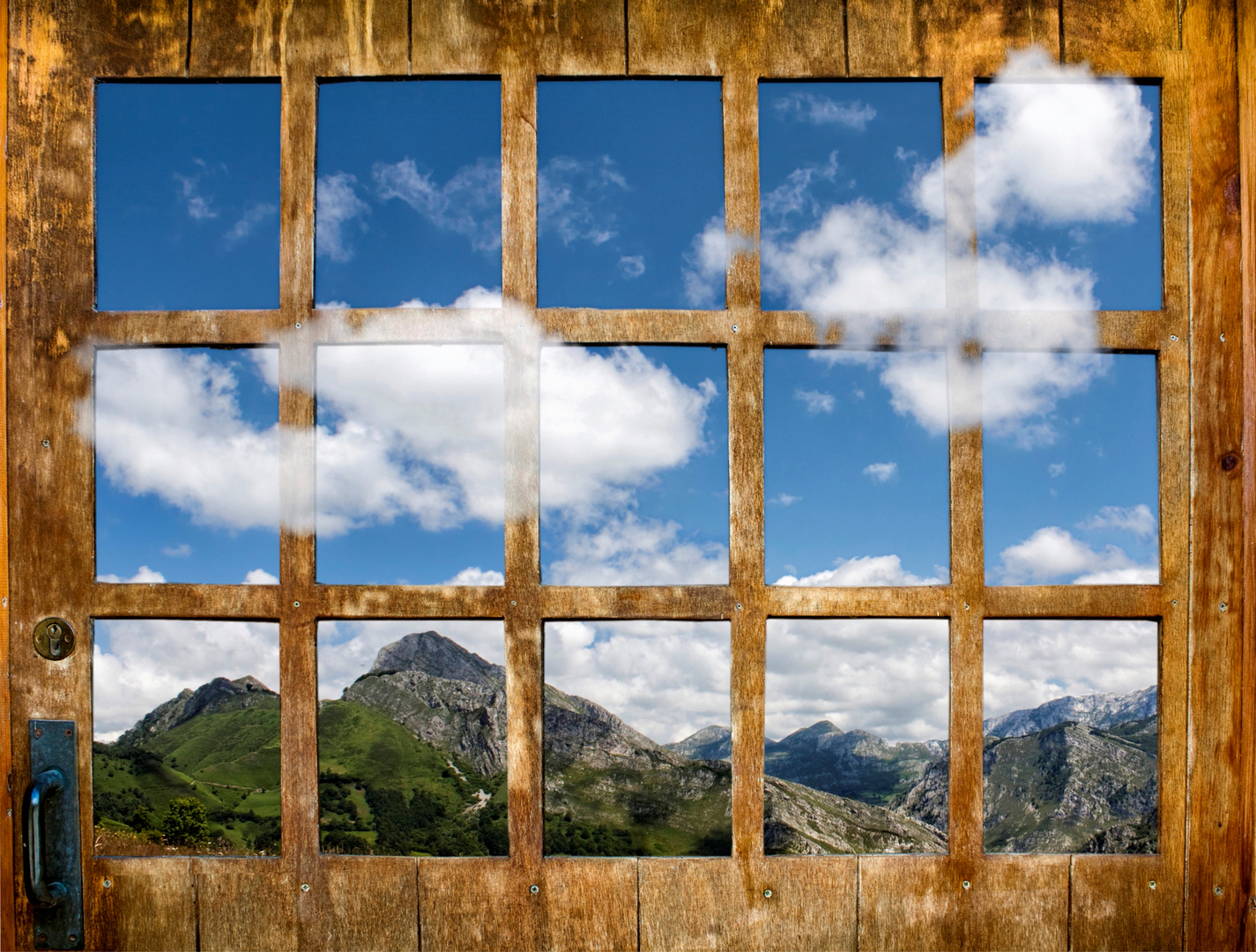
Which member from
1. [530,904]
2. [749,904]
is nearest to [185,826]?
[530,904]

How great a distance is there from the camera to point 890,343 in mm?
1146

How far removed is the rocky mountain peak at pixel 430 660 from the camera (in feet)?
5.20

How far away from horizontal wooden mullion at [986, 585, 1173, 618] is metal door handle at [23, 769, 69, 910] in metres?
1.67

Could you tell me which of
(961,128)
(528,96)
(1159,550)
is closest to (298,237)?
(528,96)

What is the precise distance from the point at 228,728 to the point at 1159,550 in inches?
82.3

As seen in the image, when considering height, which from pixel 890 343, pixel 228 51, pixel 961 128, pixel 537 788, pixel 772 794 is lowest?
pixel 772 794

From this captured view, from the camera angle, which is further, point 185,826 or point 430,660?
point 430,660

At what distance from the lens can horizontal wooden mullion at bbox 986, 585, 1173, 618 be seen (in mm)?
1116

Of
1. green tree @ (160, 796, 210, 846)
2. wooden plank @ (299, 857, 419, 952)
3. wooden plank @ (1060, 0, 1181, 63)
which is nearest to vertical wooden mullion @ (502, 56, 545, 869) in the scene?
wooden plank @ (299, 857, 419, 952)

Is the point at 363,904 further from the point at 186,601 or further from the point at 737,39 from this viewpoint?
the point at 737,39

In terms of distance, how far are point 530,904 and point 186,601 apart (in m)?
0.81

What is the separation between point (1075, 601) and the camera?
112 cm

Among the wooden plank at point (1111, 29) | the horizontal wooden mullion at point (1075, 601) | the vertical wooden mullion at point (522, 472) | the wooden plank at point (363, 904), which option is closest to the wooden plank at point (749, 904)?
the vertical wooden mullion at point (522, 472)

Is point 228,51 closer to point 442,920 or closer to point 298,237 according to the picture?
point 298,237
